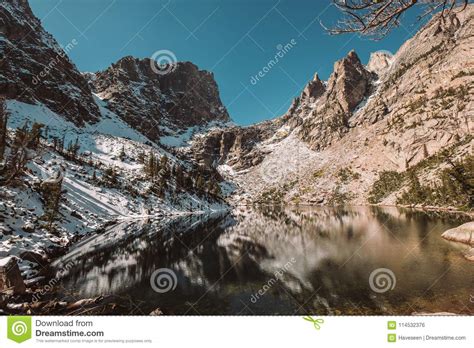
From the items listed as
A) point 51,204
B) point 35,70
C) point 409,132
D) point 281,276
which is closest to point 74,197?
point 51,204

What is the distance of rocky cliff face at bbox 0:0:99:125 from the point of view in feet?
405

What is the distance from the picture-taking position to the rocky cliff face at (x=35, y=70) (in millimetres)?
123350

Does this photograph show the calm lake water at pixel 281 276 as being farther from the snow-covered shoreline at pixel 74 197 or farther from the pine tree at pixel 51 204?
the pine tree at pixel 51 204

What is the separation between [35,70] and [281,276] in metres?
170

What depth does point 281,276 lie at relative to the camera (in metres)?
20.5

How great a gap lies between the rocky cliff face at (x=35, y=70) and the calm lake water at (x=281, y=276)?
121534 millimetres

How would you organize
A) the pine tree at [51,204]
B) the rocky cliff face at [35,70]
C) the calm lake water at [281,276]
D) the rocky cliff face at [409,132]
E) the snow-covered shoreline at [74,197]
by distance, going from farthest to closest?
the rocky cliff face at [35,70]
the rocky cliff face at [409,132]
the pine tree at [51,204]
the snow-covered shoreline at [74,197]
the calm lake water at [281,276]

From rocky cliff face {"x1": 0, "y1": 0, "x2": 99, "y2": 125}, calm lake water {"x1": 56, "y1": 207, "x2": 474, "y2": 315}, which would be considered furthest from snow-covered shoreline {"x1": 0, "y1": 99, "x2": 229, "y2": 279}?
rocky cliff face {"x1": 0, "y1": 0, "x2": 99, "y2": 125}

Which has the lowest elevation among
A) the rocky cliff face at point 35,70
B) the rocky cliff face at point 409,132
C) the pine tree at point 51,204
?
the pine tree at point 51,204

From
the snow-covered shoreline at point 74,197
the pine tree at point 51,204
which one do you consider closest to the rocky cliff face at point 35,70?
the snow-covered shoreline at point 74,197

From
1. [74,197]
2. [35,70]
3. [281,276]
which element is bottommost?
[281,276]

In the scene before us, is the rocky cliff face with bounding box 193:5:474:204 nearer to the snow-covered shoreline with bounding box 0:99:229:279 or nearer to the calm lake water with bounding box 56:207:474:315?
the snow-covered shoreline with bounding box 0:99:229:279

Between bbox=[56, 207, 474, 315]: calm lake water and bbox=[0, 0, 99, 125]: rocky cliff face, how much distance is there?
122 m

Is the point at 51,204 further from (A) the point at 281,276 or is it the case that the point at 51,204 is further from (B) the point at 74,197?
(A) the point at 281,276
